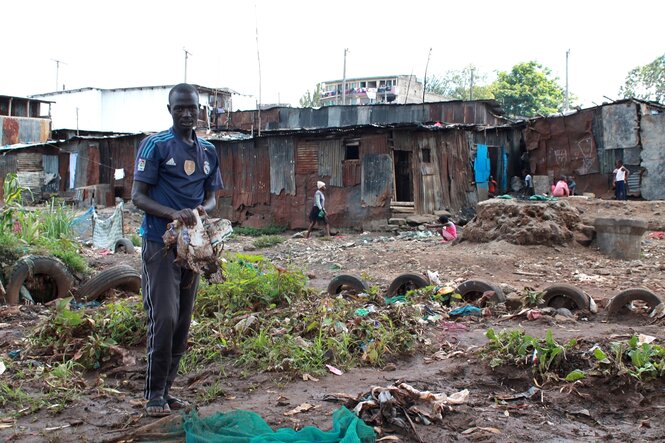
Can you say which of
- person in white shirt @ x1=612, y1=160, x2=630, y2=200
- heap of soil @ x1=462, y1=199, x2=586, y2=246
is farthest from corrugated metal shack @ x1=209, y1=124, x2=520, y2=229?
heap of soil @ x1=462, y1=199, x2=586, y2=246

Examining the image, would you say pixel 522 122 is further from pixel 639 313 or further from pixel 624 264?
pixel 639 313

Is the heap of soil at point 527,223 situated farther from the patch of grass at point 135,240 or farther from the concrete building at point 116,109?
the concrete building at point 116,109

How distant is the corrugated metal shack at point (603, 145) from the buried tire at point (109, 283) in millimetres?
16632

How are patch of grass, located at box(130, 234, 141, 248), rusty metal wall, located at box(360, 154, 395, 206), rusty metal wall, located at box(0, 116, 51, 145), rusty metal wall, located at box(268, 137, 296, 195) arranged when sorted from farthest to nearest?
1. rusty metal wall, located at box(0, 116, 51, 145)
2. rusty metal wall, located at box(268, 137, 296, 195)
3. rusty metal wall, located at box(360, 154, 395, 206)
4. patch of grass, located at box(130, 234, 141, 248)

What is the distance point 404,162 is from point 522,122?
4.86 m

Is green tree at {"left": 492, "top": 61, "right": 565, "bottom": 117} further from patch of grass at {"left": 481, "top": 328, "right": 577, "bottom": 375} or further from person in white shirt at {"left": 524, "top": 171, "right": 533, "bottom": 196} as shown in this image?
patch of grass at {"left": 481, "top": 328, "right": 577, "bottom": 375}

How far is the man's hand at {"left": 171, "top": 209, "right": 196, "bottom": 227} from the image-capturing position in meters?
3.56

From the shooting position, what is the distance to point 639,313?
256 inches

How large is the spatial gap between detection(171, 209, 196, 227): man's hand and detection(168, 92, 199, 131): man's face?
558 mm

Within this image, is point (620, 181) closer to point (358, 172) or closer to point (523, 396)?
point (358, 172)

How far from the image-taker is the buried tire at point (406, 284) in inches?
309

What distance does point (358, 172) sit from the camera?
64.5 ft

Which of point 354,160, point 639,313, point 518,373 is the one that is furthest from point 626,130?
point 518,373

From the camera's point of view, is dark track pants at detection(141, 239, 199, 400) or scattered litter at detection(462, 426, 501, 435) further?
dark track pants at detection(141, 239, 199, 400)
